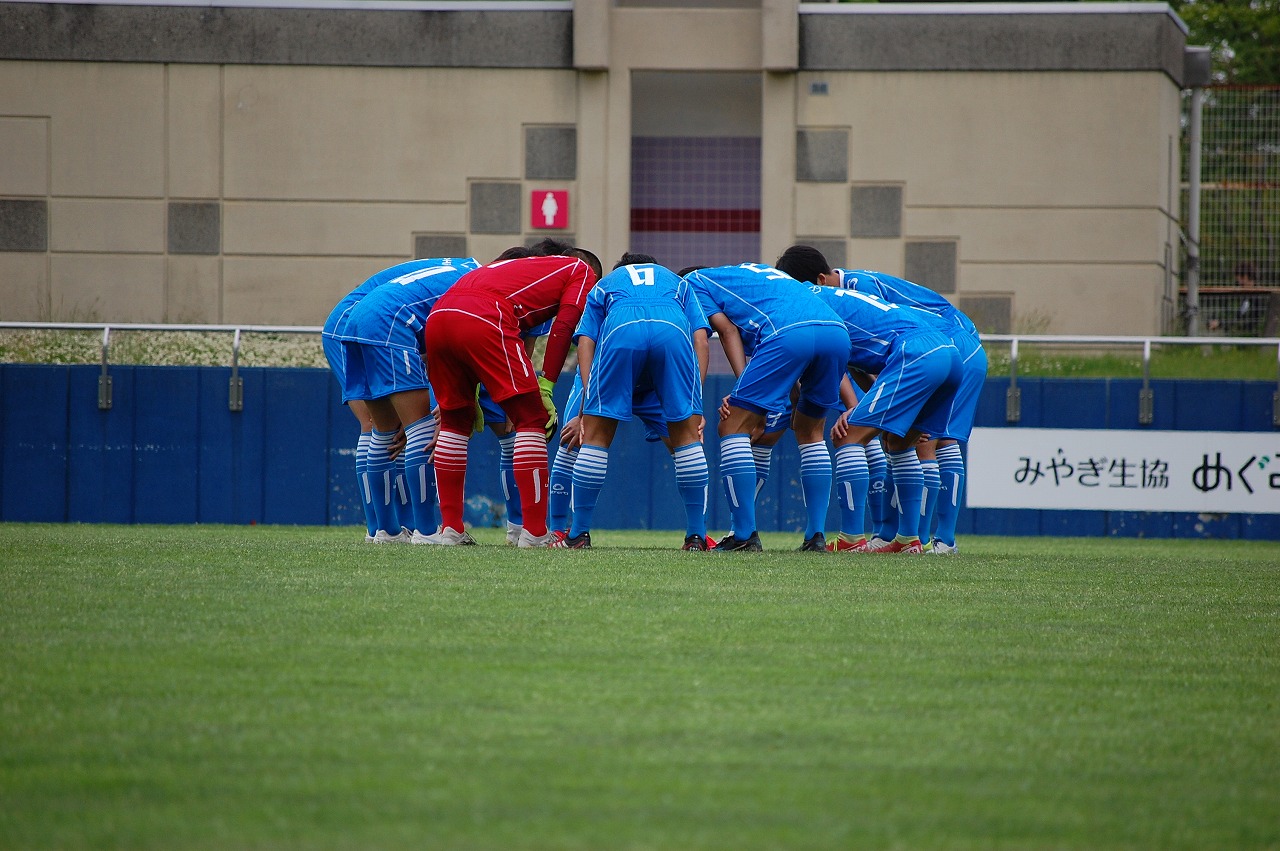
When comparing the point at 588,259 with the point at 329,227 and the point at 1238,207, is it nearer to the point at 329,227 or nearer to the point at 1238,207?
the point at 329,227

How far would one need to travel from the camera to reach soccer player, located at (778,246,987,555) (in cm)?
934

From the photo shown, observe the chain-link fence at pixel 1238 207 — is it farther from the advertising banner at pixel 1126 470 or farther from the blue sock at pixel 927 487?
the blue sock at pixel 927 487

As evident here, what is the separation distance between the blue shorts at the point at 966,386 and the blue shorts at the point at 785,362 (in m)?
1.25

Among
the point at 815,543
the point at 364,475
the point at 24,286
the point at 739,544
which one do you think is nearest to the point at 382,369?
the point at 364,475

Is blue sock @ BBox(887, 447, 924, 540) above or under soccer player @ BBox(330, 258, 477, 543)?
under

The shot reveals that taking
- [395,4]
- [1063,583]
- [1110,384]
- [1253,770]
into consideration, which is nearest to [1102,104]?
[1110,384]

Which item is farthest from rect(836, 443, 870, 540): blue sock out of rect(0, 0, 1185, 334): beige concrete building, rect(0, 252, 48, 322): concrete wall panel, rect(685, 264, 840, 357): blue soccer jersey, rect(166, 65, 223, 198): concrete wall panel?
rect(0, 252, 48, 322): concrete wall panel

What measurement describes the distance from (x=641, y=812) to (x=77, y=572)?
4222mm

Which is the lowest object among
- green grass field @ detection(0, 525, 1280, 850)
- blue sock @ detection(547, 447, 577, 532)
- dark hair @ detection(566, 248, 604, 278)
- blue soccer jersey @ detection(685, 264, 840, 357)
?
green grass field @ detection(0, 525, 1280, 850)

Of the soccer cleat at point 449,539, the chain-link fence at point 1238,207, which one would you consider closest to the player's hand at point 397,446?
the soccer cleat at point 449,539

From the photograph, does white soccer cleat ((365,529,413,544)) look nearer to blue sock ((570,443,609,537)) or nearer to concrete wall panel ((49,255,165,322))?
blue sock ((570,443,609,537))

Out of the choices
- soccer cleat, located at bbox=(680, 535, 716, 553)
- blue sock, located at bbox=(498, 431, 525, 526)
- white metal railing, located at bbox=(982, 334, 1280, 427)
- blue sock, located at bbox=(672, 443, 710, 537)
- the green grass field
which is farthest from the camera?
white metal railing, located at bbox=(982, 334, 1280, 427)

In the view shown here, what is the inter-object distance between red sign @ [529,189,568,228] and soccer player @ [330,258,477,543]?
9812mm

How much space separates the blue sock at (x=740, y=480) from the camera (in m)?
8.26
